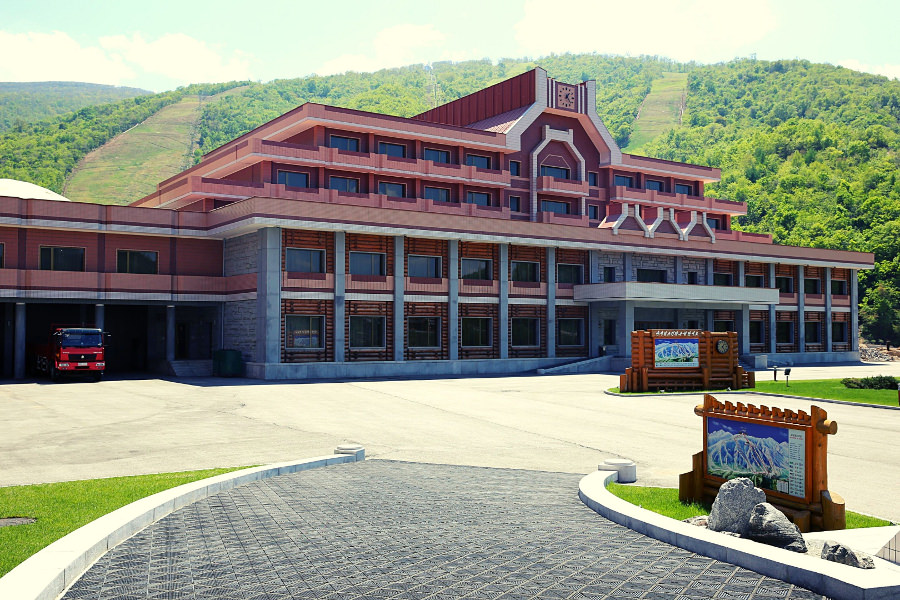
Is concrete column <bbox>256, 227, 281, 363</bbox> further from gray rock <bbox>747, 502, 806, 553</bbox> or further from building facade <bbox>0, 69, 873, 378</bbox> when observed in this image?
gray rock <bbox>747, 502, 806, 553</bbox>

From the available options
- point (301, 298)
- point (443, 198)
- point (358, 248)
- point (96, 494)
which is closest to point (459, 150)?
point (443, 198)

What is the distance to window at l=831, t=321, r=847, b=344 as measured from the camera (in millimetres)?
68250

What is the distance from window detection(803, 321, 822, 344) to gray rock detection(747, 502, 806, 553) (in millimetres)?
62241

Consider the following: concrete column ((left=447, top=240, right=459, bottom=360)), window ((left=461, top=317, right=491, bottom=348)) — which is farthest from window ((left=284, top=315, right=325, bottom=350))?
window ((left=461, top=317, right=491, bottom=348))

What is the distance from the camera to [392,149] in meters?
53.8

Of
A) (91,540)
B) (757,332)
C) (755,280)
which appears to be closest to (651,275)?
(757,332)

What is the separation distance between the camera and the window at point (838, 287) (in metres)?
68.1

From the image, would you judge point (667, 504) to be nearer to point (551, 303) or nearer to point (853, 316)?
point (551, 303)

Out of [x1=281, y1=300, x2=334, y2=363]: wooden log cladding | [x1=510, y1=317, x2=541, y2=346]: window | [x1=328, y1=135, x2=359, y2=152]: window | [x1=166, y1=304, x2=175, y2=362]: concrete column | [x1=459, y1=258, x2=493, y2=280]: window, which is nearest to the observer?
[x1=281, y1=300, x2=334, y2=363]: wooden log cladding

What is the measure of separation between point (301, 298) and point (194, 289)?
23.5 feet

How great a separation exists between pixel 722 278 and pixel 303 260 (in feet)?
115

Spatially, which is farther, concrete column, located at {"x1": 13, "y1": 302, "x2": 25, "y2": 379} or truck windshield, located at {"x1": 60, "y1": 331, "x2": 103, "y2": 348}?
concrete column, located at {"x1": 13, "y1": 302, "x2": 25, "y2": 379}

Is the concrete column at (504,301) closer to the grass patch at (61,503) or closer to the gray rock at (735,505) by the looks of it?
→ the grass patch at (61,503)

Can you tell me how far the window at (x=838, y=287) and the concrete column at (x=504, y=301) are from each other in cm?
3573
